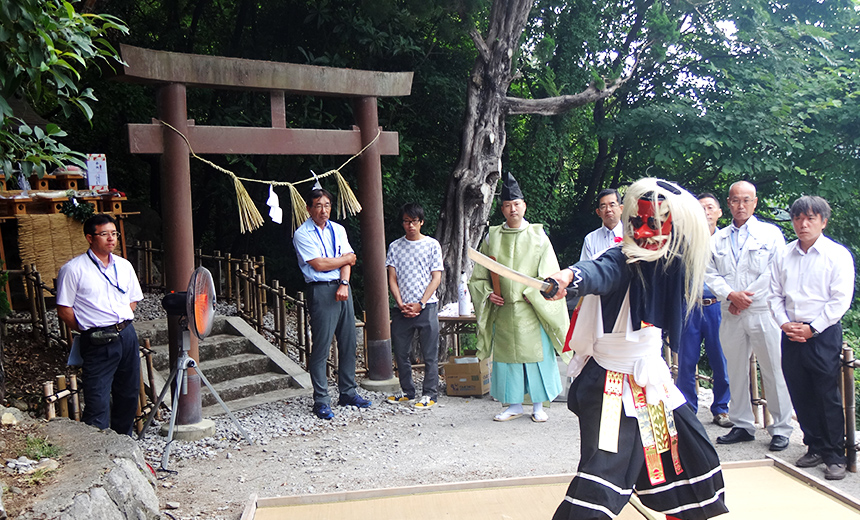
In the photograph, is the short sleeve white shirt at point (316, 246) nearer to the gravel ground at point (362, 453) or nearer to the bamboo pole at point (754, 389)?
the gravel ground at point (362, 453)

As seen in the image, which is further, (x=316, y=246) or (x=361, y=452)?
(x=316, y=246)

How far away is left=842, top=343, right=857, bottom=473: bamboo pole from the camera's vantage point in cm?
423

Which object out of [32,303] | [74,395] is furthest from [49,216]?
[74,395]

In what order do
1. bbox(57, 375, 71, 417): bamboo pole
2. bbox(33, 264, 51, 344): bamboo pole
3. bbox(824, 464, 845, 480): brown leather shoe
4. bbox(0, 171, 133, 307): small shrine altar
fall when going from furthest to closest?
bbox(0, 171, 133, 307): small shrine altar, bbox(33, 264, 51, 344): bamboo pole, bbox(57, 375, 71, 417): bamboo pole, bbox(824, 464, 845, 480): brown leather shoe

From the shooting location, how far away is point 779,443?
15.4 feet

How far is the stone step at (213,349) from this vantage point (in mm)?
6707

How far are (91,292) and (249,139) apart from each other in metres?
1.86

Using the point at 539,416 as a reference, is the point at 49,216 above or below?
above

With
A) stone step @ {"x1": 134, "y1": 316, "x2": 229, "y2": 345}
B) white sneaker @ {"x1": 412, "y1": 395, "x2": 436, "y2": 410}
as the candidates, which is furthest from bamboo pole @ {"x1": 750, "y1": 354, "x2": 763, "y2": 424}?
stone step @ {"x1": 134, "y1": 316, "x2": 229, "y2": 345}

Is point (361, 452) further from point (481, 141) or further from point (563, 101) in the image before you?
point (563, 101)

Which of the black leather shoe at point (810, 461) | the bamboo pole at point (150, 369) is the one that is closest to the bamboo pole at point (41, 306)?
the bamboo pole at point (150, 369)

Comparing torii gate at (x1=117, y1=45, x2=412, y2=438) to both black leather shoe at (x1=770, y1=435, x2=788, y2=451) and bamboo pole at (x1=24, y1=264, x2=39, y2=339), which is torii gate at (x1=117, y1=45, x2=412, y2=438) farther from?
black leather shoe at (x1=770, y1=435, x2=788, y2=451)

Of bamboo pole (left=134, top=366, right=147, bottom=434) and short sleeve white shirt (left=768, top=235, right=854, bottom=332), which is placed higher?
short sleeve white shirt (left=768, top=235, right=854, bottom=332)

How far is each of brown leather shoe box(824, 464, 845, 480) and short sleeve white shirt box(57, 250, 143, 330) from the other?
15.2 ft
